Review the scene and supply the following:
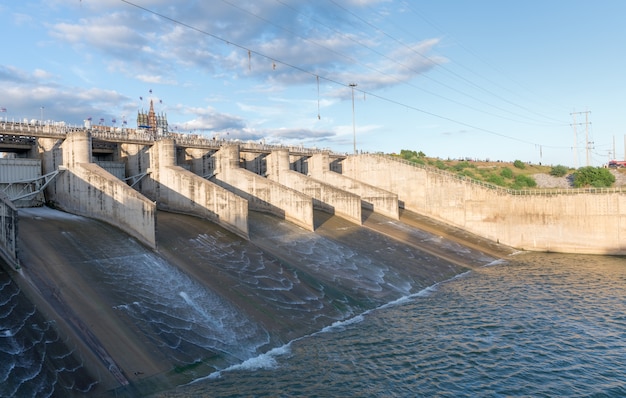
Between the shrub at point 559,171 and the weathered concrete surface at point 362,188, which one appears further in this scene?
the shrub at point 559,171

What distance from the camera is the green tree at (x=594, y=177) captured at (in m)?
67.9

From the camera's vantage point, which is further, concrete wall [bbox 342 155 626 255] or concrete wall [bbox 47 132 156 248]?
concrete wall [bbox 342 155 626 255]

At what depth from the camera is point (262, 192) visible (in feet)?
134

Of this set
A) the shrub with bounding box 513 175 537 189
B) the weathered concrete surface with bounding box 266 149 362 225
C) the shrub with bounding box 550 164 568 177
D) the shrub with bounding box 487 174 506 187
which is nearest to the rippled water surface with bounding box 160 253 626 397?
the weathered concrete surface with bounding box 266 149 362 225

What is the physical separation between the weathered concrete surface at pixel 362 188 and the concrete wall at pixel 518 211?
4336 millimetres

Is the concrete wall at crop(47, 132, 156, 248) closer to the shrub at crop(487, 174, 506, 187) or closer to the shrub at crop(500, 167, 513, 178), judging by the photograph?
the shrub at crop(487, 174, 506, 187)

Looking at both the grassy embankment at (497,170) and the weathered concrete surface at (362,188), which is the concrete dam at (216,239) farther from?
the grassy embankment at (497,170)

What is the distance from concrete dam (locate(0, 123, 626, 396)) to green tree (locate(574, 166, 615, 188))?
29.1 m

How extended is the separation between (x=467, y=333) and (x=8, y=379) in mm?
19189

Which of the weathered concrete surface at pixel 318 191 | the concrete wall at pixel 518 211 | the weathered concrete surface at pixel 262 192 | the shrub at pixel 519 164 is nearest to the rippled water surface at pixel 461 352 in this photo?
the weathered concrete surface at pixel 262 192

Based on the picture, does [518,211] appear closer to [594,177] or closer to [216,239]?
[594,177]

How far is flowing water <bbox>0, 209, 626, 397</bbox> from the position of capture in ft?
51.0

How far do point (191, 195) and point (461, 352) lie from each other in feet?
76.7

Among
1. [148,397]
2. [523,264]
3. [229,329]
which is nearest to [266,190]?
[229,329]
